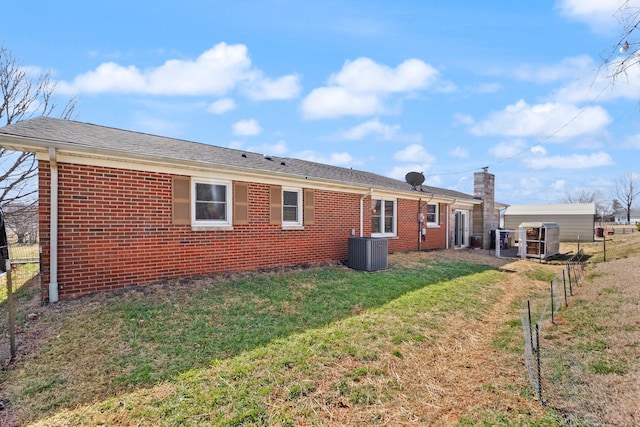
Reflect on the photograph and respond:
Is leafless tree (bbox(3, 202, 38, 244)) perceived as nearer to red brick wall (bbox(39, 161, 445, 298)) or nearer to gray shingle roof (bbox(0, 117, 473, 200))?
gray shingle roof (bbox(0, 117, 473, 200))

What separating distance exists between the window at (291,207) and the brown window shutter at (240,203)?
1.35m

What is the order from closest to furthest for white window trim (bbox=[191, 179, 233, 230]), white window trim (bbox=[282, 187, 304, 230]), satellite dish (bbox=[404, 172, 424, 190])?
1. white window trim (bbox=[191, 179, 233, 230])
2. white window trim (bbox=[282, 187, 304, 230])
3. satellite dish (bbox=[404, 172, 424, 190])

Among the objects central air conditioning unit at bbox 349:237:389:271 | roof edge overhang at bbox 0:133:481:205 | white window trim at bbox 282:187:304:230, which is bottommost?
central air conditioning unit at bbox 349:237:389:271

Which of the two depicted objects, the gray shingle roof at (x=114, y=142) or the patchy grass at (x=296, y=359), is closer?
the patchy grass at (x=296, y=359)

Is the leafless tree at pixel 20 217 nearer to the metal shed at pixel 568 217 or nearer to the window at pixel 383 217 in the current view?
the window at pixel 383 217

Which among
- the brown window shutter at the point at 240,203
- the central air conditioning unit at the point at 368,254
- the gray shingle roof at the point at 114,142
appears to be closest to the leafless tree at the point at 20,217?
the gray shingle roof at the point at 114,142

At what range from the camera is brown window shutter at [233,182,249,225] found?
27.5ft

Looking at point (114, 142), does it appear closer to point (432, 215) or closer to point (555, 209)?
point (432, 215)

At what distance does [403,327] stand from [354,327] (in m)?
0.83

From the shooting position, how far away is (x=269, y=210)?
9.16m

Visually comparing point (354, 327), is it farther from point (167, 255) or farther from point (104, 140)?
point (104, 140)

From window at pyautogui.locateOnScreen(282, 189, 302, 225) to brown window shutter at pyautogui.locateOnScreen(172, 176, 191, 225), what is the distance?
287 centimetres

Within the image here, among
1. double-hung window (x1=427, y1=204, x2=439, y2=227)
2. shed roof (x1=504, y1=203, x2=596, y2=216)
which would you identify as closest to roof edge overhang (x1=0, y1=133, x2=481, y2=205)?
double-hung window (x1=427, y1=204, x2=439, y2=227)

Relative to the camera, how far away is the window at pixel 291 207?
31.9 ft
